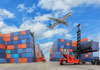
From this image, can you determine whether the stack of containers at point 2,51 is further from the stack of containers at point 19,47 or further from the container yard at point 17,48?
the stack of containers at point 19,47

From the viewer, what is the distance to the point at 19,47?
5341 centimetres

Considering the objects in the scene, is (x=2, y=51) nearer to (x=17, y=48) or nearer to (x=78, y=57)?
(x=17, y=48)

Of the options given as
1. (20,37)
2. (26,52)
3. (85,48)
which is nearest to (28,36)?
(20,37)

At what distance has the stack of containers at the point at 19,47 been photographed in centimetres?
5169

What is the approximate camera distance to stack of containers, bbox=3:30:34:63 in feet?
170

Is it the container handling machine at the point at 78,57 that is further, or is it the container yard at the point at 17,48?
the container yard at the point at 17,48

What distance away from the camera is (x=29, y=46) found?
52188 millimetres

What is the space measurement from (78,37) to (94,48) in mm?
7968

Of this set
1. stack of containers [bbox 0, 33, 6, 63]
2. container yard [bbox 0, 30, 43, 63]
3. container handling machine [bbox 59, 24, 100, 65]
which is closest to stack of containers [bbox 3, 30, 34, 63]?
container yard [bbox 0, 30, 43, 63]

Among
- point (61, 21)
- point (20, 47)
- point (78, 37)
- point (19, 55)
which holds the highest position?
point (61, 21)

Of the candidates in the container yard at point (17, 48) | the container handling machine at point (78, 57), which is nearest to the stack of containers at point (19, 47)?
the container yard at point (17, 48)

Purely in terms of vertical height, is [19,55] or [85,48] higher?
[85,48]

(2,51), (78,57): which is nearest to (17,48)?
(2,51)

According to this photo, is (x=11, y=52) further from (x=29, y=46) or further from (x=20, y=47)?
(x=29, y=46)
